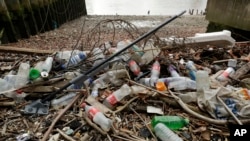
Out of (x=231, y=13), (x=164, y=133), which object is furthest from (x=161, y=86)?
(x=231, y=13)

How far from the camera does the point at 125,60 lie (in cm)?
333

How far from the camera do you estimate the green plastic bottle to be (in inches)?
89.0

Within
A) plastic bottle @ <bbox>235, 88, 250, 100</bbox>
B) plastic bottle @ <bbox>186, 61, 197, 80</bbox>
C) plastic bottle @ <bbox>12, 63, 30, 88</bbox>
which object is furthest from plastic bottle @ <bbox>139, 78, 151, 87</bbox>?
plastic bottle @ <bbox>12, 63, 30, 88</bbox>

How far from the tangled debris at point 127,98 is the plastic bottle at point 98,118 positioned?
18 millimetres

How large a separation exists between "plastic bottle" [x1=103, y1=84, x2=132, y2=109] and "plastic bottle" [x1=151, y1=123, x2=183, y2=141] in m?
0.60

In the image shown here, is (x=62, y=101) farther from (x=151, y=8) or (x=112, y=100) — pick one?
(x=151, y=8)

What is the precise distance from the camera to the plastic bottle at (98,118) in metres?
2.22

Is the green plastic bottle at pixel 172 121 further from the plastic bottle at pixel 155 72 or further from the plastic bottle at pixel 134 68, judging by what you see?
the plastic bottle at pixel 134 68

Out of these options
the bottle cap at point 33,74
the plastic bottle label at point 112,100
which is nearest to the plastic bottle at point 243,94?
the plastic bottle label at point 112,100

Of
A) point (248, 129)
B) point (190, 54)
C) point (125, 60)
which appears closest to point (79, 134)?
point (125, 60)

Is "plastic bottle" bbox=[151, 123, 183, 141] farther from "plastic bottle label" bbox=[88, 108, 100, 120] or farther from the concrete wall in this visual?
the concrete wall

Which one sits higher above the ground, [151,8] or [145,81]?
[145,81]

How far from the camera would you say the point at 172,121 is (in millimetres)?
2268

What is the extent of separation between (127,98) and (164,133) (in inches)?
28.1
